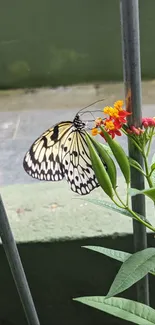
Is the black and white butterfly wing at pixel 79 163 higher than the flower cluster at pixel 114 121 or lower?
lower

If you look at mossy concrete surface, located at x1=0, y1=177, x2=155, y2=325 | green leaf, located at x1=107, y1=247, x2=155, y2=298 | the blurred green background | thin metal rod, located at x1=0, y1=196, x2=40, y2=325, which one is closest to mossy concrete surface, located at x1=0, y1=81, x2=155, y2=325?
mossy concrete surface, located at x1=0, y1=177, x2=155, y2=325

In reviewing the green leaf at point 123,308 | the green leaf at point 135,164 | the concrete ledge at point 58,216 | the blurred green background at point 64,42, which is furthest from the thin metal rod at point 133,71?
the blurred green background at point 64,42

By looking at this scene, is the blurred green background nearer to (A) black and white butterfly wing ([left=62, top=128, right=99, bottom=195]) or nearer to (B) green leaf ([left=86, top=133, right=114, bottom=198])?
(A) black and white butterfly wing ([left=62, top=128, right=99, bottom=195])

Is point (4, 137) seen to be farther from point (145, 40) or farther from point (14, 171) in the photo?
point (145, 40)

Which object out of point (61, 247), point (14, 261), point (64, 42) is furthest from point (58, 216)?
point (64, 42)

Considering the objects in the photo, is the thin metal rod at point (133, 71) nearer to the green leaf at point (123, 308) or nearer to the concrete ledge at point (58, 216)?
the green leaf at point (123, 308)

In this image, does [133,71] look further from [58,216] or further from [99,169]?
[58,216]
